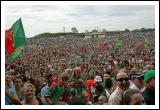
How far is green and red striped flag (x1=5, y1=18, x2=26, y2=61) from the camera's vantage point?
903 cm

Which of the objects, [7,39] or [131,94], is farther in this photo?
[7,39]

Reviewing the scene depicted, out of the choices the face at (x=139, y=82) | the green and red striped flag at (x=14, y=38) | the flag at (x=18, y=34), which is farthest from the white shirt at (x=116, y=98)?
the flag at (x=18, y=34)

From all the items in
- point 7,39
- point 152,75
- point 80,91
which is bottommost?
point 80,91

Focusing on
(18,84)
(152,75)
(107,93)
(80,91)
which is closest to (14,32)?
(18,84)

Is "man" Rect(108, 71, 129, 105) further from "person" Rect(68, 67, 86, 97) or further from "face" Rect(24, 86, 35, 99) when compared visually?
"person" Rect(68, 67, 86, 97)

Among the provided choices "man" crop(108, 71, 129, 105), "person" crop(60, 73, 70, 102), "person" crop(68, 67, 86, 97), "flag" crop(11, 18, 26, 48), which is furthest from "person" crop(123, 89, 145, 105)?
"flag" crop(11, 18, 26, 48)

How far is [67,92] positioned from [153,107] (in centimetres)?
284

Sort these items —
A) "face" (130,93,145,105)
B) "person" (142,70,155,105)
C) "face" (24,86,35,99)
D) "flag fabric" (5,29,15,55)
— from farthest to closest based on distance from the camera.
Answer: "flag fabric" (5,29,15,55), "face" (24,86,35,99), "person" (142,70,155,105), "face" (130,93,145,105)

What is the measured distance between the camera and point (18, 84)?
7375 mm

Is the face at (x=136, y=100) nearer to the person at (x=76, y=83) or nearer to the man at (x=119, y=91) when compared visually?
the man at (x=119, y=91)

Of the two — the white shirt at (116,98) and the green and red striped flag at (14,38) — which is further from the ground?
the green and red striped flag at (14,38)

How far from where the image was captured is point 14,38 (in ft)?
30.4

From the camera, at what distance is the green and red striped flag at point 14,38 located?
903 centimetres

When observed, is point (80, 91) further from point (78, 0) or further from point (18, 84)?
point (78, 0)
